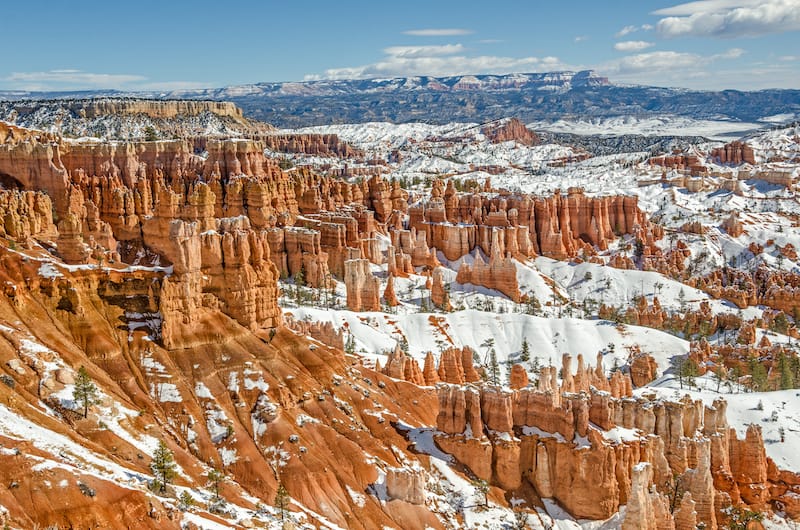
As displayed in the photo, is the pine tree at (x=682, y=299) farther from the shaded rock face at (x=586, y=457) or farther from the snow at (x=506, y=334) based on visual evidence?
the shaded rock face at (x=586, y=457)

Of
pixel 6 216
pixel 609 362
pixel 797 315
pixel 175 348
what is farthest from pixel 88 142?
pixel 797 315

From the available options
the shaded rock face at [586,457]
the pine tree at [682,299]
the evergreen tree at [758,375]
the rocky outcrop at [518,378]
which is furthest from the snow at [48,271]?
the pine tree at [682,299]

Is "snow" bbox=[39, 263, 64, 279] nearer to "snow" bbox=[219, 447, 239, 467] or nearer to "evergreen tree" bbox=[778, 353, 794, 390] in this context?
"snow" bbox=[219, 447, 239, 467]

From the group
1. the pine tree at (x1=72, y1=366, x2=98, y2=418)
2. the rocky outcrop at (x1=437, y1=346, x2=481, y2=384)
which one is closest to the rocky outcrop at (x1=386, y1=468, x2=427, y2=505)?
the pine tree at (x1=72, y1=366, x2=98, y2=418)

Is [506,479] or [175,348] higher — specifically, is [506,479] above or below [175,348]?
below

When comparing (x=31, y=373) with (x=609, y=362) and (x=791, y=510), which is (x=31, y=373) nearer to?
(x=791, y=510)

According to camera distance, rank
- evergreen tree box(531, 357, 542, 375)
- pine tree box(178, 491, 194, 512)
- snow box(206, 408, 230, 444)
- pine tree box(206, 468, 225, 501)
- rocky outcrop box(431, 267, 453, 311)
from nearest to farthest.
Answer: pine tree box(178, 491, 194, 512)
pine tree box(206, 468, 225, 501)
snow box(206, 408, 230, 444)
evergreen tree box(531, 357, 542, 375)
rocky outcrop box(431, 267, 453, 311)
